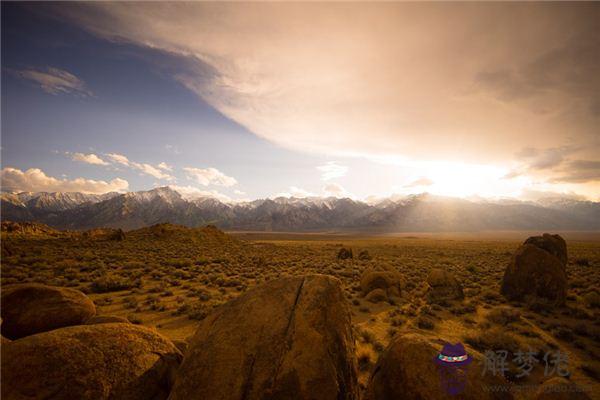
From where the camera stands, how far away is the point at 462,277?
21844 mm

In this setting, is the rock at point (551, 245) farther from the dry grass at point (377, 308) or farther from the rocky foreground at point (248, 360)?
the rocky foreground at point (248, 360)

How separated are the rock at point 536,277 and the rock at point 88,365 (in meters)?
18.5

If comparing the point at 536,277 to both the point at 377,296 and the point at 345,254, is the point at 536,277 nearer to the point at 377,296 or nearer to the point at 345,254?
the point at 377,296

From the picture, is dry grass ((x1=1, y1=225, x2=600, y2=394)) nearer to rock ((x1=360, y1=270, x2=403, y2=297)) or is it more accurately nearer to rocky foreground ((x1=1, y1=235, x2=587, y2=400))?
rock ((x1=360, y1=270, x2=403, y2=297))

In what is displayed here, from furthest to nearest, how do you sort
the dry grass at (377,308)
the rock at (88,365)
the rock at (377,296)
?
1. the rock at (377,296)
2. the dry grass at (377,308)
3. the rock at (88,365)

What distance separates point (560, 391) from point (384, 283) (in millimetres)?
12092

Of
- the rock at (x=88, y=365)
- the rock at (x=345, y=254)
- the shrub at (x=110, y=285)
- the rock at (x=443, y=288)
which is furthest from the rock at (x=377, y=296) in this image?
the rock at (x=345, y=254)

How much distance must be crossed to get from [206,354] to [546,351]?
11.8m

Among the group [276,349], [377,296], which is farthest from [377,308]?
[276,349]

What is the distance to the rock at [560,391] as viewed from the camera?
4.03 m

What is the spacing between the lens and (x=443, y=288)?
1555 centimetres

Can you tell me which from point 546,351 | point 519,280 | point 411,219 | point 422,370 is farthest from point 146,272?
point 411,219

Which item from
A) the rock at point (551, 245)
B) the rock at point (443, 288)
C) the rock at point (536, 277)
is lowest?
the rock at point (443, 288)

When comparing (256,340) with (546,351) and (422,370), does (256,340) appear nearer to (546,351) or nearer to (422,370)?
(422,370)
